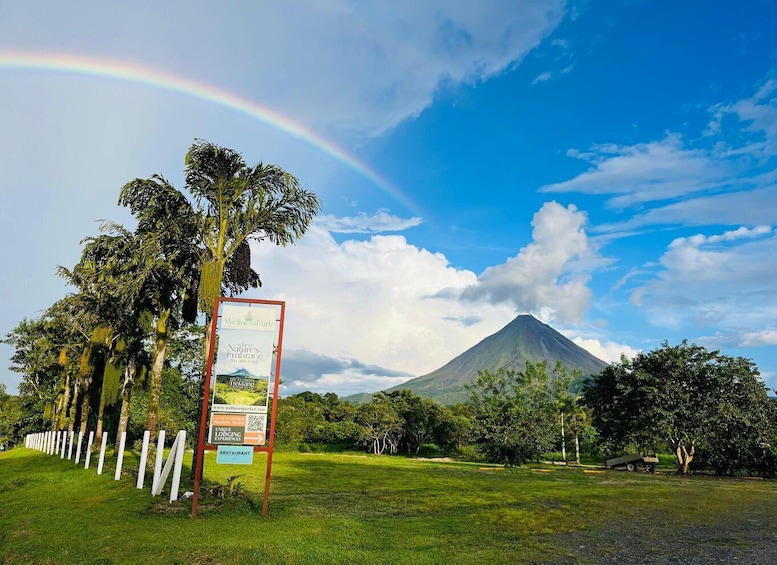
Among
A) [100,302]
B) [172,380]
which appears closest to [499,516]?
[100,302]

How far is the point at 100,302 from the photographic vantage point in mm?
24641

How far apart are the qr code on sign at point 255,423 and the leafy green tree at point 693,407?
3214cm

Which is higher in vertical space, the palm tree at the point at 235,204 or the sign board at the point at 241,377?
the palm tree at the point at 235,204

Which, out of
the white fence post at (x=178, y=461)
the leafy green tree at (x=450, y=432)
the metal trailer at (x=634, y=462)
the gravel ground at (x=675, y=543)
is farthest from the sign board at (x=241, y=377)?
the leafy green tree at (x=450, y=432)

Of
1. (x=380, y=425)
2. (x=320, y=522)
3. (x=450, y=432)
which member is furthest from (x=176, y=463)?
(x=450, y=432)

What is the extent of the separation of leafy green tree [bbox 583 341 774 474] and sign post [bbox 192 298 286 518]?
32.2 metres

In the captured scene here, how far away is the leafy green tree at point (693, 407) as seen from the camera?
35156 millimetres

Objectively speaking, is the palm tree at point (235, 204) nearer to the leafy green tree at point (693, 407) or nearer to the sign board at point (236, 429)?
the sign board at point (236, 429)

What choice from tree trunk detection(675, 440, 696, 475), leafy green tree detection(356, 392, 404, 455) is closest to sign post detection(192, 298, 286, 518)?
tree trunk detection(675, 440, 696, 475)

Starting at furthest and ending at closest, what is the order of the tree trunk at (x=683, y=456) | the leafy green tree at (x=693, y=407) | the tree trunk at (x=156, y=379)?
the tree trunk at (x=683, y=456) → the leafy green tree at (x=693, y=407) → the tree trunk at (x=156, y=379)

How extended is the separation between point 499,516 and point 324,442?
181ft

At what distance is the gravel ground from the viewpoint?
945 centimetres

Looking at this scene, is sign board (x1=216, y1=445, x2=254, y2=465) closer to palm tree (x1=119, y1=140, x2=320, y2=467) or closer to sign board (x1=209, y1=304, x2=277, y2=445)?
sign board (x1=209, y1=304, x2=277, y2=445)

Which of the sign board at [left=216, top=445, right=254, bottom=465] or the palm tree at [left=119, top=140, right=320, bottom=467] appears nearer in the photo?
the sign board at [left=216, top=445, right=254, bottom=465]
